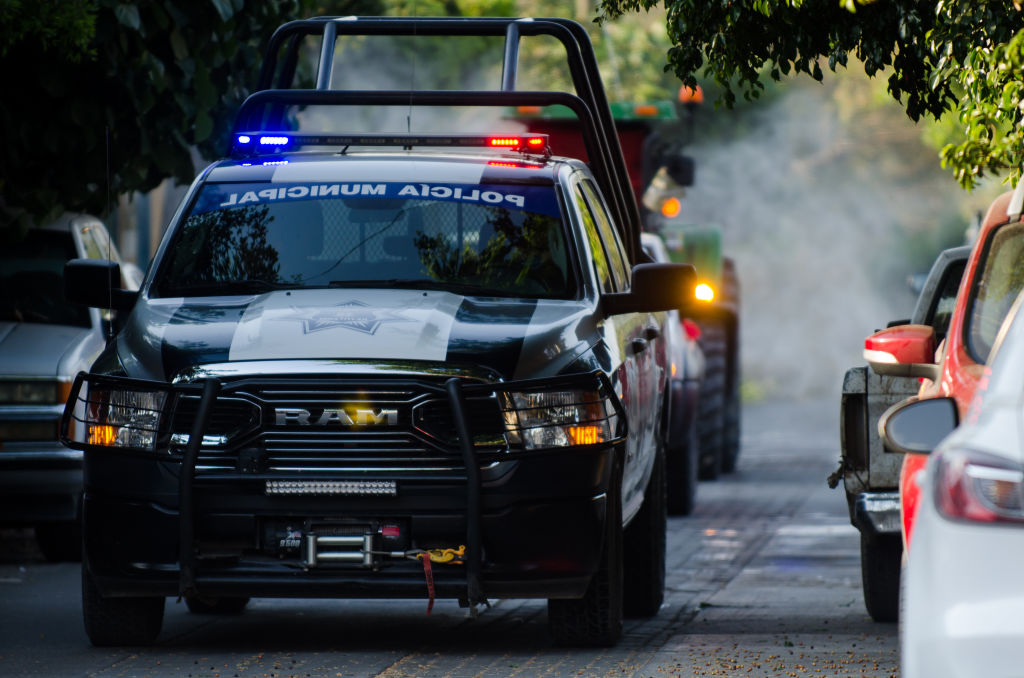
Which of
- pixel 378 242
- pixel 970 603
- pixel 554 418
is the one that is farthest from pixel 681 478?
pixel 970 603

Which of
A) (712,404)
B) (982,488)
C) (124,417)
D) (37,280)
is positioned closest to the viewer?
(982,488)

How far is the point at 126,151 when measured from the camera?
12.7 metres

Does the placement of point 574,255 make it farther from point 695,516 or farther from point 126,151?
point 695,516

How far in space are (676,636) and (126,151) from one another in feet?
18.3

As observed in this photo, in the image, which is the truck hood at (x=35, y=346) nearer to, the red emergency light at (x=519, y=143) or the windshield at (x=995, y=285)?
the red emergency light at (x=519, y=143)

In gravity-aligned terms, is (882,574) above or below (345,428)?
below

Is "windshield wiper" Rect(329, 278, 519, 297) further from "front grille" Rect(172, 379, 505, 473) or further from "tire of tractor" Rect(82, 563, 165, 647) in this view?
"tire of tractor" Rect(82, 563, 165, 647)

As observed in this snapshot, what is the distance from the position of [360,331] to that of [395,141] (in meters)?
1.75

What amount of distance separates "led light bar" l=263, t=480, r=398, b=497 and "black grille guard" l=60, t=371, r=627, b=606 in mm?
275

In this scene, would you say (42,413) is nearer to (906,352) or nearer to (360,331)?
(360,331)

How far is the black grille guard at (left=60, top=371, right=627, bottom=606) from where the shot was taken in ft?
23.7

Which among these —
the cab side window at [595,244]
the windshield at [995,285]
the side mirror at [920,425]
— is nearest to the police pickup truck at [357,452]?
the cab side window at [595,244]

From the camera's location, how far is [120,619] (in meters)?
8.00

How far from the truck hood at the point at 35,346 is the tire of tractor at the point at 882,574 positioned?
4.51 m
